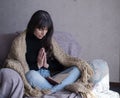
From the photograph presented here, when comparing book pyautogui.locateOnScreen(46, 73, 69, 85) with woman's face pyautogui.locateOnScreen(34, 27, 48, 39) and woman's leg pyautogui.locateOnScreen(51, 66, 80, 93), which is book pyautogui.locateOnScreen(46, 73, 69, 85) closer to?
woman's leg pyautogui.locateOnScreen(51, 66, 80, 93)

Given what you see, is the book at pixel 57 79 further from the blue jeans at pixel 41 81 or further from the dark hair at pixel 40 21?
the dark hair at pixel 40 21

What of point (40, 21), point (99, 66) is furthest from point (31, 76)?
point (99, 66)

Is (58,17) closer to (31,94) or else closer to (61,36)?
(61,36)

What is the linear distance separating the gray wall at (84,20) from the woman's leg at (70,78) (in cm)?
80

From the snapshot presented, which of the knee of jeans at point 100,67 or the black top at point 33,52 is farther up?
the black top at point 33,52

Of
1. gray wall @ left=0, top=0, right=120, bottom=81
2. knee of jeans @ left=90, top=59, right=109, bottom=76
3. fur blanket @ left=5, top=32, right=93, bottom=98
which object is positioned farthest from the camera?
gray wall @ left=0, top=0, right=120, bottom=81

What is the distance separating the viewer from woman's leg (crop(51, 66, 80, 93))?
1.93m

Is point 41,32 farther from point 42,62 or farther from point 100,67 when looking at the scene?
point 100,67

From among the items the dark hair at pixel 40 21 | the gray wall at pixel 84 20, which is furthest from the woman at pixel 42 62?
the gray wall at pixel 84 20

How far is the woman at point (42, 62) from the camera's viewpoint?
1919 millimetres

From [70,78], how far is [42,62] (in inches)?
12.1

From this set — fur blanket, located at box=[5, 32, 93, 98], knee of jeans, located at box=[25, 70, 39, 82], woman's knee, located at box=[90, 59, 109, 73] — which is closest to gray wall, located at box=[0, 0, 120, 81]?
fur blanket, located at box=[5, 32, 93, 98]

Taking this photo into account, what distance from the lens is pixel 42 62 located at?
7.07ft

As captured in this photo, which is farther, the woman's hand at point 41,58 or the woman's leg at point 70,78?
the woman's hand at point 41,58
